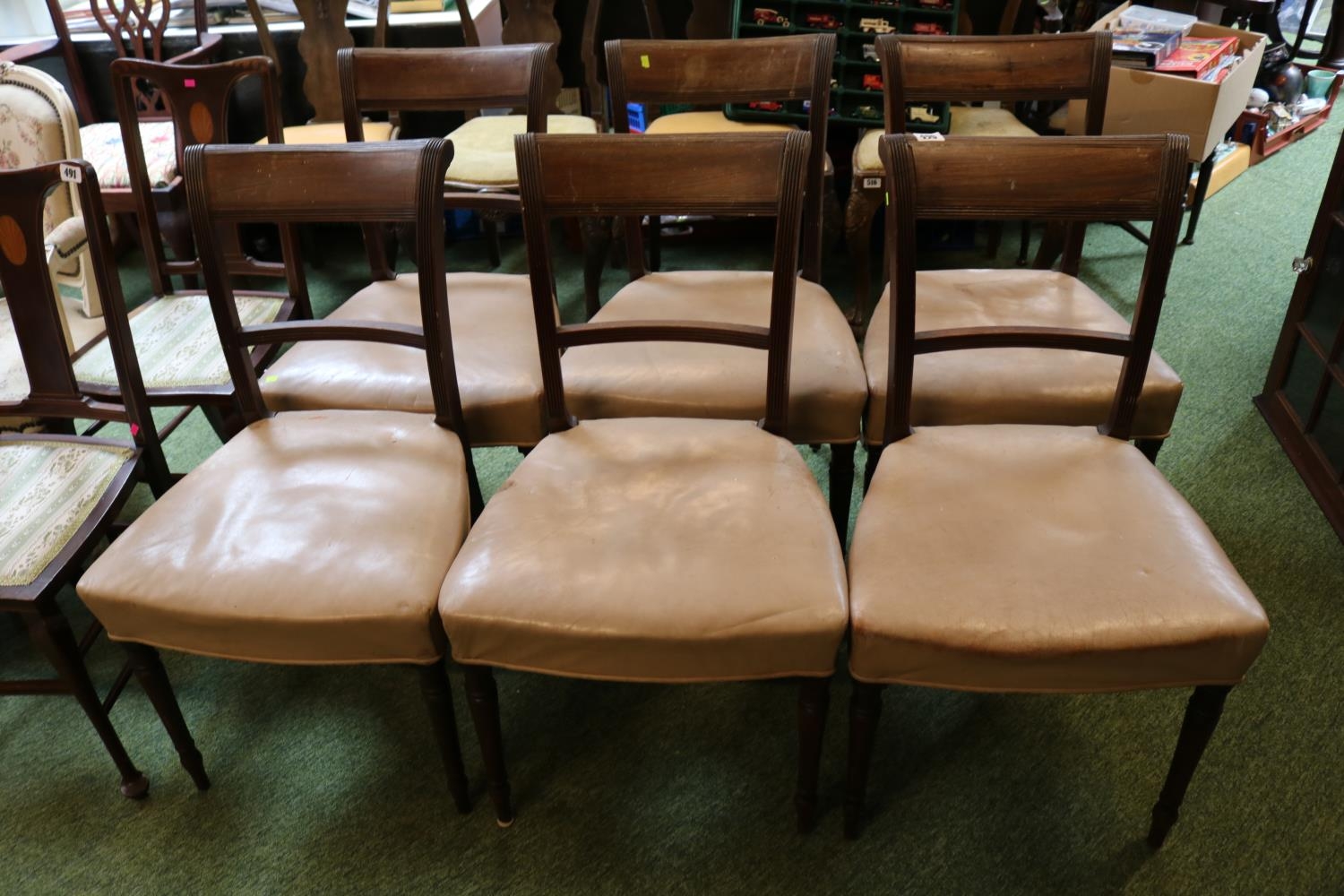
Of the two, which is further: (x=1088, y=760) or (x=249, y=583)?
(x=1088, y=760)

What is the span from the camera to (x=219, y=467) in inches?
53.3

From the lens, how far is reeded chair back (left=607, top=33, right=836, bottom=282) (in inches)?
67.2

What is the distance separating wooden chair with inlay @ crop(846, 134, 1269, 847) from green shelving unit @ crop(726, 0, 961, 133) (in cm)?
130

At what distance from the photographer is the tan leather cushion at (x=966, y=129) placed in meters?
2.34

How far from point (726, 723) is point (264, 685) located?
2.60 feet

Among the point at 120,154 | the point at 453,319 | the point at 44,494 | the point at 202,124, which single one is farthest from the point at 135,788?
the point at 120,154

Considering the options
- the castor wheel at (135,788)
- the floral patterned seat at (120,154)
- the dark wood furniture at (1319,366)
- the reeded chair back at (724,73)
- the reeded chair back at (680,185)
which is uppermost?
the reeded chair back at (724,73)

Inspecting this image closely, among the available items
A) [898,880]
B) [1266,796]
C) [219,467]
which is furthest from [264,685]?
[1266,796]

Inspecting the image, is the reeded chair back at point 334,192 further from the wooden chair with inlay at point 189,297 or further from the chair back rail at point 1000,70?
the chair back rail at point 1000,70

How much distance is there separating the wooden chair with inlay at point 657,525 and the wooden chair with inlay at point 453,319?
0.47 feet

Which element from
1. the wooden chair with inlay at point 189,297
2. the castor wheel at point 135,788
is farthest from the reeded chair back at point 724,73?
the castor wheel at point 135,788

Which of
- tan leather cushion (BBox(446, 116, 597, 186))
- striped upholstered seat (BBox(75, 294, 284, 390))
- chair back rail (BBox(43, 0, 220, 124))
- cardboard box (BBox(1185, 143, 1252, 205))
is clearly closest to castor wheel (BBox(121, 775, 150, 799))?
striped upholstered seat (BBox(75, 294, 284, 390))

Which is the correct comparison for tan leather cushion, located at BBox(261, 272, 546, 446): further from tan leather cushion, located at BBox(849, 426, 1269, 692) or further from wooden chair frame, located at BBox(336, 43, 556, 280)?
tan leather cushion, located at BBox(849, 426, 1269, 692)

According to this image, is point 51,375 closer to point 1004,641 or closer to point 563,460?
point 563,460
